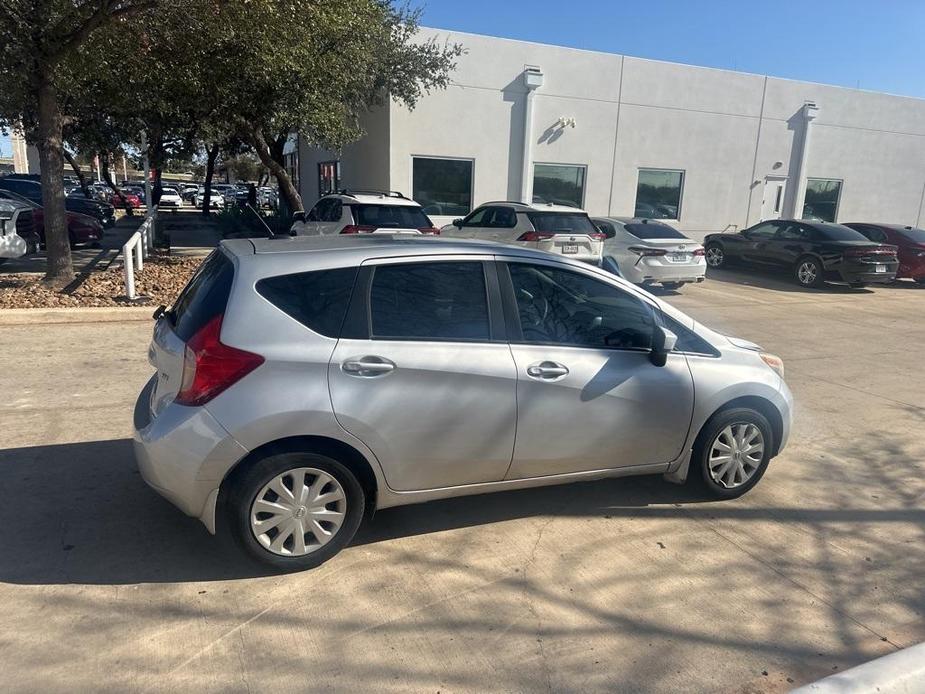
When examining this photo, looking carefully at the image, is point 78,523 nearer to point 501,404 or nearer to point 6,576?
point 6,576

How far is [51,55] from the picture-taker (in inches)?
362

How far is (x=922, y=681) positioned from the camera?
9.46 feet

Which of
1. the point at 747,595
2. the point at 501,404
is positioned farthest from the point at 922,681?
the point at 501,404

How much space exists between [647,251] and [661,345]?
30.1 ft

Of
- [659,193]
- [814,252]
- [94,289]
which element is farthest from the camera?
[659,193]

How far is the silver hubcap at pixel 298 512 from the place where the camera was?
11.0 feet

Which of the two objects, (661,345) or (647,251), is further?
(647,251)

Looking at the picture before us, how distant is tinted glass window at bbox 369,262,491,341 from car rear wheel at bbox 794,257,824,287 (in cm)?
1420

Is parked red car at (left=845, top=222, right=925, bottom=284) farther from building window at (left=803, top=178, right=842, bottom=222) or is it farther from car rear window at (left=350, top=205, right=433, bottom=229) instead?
car rear window at (left=350, top=205, right=433, bottom=229)

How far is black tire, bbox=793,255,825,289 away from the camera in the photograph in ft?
51.0

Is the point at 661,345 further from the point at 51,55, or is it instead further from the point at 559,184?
the point at 559,184

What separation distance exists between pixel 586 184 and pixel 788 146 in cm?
724

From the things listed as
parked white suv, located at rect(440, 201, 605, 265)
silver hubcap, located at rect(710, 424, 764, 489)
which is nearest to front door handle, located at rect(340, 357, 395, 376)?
silver hubcap, located at rect(710, 424, 764, 489)

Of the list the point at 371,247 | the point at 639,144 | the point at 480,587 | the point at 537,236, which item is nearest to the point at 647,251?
the point at 537,236
